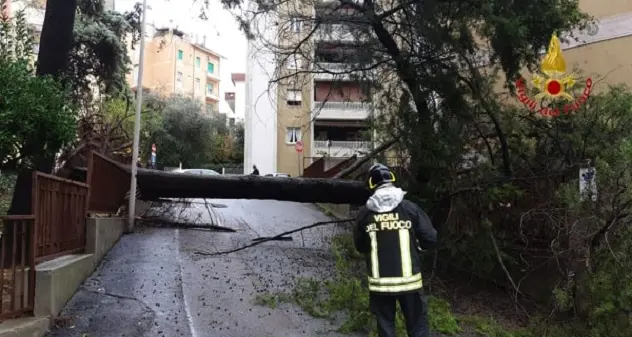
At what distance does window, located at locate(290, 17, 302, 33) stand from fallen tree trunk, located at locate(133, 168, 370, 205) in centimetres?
366

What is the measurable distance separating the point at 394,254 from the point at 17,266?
344cm

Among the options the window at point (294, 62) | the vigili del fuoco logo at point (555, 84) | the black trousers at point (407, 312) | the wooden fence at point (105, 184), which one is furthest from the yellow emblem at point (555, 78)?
the wooden fence at point (105, 184)

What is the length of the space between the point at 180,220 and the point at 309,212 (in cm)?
670

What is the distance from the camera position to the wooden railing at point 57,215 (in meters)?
6.14

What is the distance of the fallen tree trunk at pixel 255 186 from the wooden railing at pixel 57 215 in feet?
14.4

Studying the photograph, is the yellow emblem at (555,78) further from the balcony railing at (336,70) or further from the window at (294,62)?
the window at (294,62)

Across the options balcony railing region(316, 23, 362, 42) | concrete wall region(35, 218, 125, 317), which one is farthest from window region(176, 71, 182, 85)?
balcony railing region(316, 23, 362, 42)

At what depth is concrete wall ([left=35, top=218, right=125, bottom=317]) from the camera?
5.70 metres

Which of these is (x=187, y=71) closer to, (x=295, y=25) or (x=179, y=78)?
(x=179, y=78)

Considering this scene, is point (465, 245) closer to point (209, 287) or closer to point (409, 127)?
point (409, 127)

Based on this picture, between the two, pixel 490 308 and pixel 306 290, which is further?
pixel 490 308

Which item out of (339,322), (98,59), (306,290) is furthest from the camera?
(98,59)

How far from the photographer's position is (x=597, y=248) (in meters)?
6.00

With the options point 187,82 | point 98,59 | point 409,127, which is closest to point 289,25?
point 409,127
